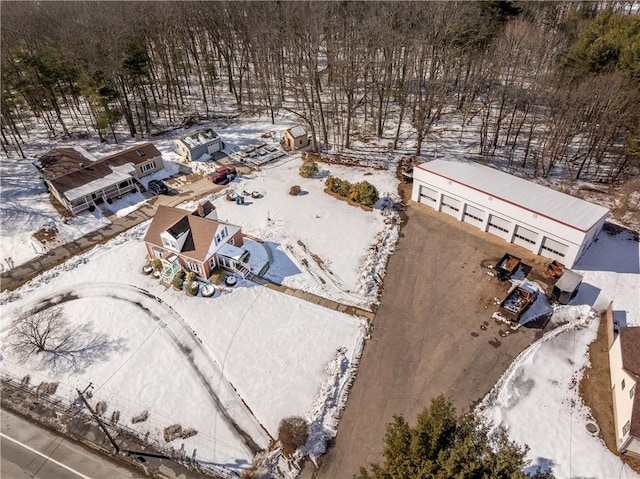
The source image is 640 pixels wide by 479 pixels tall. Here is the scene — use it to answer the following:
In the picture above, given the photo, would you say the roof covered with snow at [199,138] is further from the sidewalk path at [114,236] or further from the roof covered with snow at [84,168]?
the sidewalk path at [114,236]

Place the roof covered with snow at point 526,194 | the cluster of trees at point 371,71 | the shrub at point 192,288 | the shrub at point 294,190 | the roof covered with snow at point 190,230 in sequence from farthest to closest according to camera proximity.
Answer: the cluster of trees at point 371,71
the shrub at point 294,190
the roof covered with snow at point 526,194
the roof covered with snow at point 190,230
the shrub at point 192,288

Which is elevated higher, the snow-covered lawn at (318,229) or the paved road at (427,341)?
the snow-covered lawn at (318,229)

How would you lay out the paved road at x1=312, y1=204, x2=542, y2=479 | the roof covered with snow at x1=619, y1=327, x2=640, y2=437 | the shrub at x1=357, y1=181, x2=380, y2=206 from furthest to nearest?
the shrub at x1=357, y1=181, x2=380, y2=206 → the paved road at x1=312, y1=204, x2=542, y2=479 → the roof covered with snow at x1=619, y1=327, x2=640, y2=437

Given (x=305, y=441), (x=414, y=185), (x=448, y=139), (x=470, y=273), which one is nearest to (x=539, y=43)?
(x=448, y=139)

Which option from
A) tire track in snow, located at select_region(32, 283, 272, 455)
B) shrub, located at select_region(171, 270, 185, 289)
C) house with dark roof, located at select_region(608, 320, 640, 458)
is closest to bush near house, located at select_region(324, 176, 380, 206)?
shrub, located at select_region(171, 270, 185, 289)

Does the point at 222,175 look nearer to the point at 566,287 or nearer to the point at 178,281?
the point at 178,281

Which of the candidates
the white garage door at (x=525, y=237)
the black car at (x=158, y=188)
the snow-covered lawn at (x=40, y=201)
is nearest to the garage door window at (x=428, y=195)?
the white garage door at (x=525, y=237)

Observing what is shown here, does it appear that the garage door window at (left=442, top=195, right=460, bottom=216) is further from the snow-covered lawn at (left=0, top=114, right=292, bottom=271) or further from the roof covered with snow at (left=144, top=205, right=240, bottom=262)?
the snow-covered lawn at (left=0, top=114, right=292, bottom=271)
